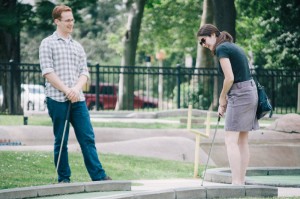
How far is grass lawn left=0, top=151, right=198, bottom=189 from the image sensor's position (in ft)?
39.4

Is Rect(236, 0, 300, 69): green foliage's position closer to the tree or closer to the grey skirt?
the tree

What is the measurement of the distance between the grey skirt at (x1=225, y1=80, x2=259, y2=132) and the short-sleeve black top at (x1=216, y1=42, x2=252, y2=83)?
84mm

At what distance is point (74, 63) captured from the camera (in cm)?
1082

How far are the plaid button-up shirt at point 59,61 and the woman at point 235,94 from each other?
1.43 metres

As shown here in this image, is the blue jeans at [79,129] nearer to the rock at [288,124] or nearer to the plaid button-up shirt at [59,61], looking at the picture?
the plaid button-up shirt at [59,61]

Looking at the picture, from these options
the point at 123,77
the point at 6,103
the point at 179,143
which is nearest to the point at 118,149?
the point at 179,143

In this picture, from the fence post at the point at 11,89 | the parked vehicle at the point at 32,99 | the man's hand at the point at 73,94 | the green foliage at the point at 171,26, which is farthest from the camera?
the green foliage at the point at 171,26

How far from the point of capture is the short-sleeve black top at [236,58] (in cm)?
1063

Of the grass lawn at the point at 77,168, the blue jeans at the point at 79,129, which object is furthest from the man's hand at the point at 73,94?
the grass lawn at the point at 77,168

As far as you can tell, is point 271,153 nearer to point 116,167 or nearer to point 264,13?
point 116,167

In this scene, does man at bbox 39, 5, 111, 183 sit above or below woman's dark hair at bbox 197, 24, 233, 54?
below

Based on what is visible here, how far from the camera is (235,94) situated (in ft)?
35.2

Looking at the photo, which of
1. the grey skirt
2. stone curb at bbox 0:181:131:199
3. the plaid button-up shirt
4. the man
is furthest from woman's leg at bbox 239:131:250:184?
the plaid button-up shirt

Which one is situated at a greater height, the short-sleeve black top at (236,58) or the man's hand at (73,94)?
the short-sleeve black top at (236,58)
